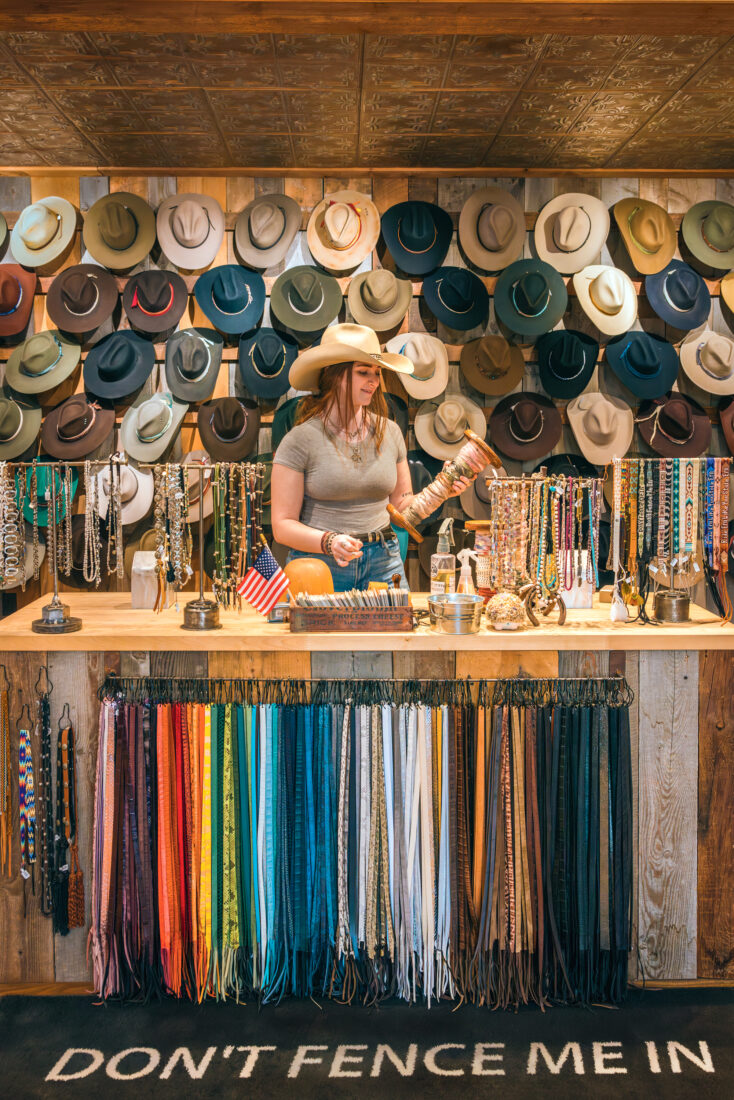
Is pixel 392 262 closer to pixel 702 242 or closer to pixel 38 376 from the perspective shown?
pixel 702 242

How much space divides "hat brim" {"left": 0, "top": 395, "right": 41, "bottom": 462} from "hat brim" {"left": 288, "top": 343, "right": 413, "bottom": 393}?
5.94 feet

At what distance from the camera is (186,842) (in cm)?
268

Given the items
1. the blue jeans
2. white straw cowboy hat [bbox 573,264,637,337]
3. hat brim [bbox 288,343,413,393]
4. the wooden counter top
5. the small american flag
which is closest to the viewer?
the wooden counter top

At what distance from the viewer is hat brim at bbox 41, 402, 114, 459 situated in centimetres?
453

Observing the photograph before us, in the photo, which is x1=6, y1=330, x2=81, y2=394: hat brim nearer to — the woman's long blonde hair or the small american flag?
the woman's long blonde hair

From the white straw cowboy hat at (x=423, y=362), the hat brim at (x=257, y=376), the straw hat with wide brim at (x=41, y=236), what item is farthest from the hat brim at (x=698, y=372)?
the straw hat with wide brim at (x=41, y=236)

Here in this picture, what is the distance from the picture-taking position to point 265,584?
284cm

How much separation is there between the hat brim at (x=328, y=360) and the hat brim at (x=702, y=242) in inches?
79.5

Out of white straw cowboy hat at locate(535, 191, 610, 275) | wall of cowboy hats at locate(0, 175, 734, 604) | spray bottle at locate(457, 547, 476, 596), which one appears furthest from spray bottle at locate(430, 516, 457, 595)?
white straw cowboy hat at locate(535, 191, 610, 275)

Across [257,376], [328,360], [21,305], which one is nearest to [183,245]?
[257,376]

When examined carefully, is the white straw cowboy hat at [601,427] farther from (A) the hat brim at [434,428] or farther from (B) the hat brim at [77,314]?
(B) the hat brim at [77,314]

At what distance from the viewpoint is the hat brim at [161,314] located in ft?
14.9

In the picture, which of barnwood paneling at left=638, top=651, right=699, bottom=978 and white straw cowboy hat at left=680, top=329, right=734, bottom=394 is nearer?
barnwood paneling at left=638, top=651, right=699, bottom=978

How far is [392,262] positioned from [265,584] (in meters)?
2.45
